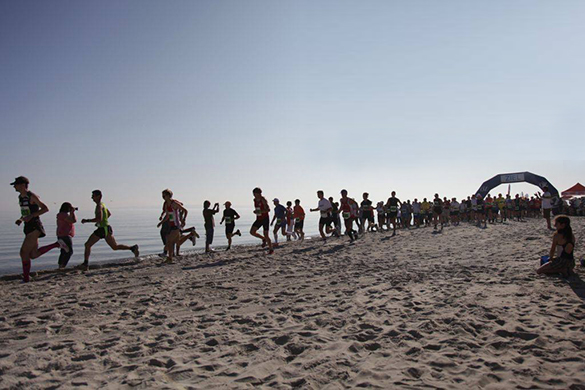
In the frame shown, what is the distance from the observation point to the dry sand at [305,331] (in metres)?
2.61

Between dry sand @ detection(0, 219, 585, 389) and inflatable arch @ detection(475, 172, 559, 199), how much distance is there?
27311mm

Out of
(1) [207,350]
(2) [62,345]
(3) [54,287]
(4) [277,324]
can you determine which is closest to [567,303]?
(4) [277,324]

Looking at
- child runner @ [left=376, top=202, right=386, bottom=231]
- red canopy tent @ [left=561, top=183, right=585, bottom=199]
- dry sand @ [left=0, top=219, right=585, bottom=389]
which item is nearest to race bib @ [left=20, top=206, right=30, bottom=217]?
dry sand @ [left=0, top=219, right=585, bottom=389]

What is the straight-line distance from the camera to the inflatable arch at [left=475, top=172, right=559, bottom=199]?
27.7 metres

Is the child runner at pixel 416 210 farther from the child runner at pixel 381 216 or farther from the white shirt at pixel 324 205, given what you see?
the white shirt at pixel 324 205

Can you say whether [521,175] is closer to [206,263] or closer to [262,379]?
[206,263]

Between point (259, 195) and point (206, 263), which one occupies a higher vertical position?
point (259, 195)

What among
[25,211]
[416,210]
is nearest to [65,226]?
[25,211]

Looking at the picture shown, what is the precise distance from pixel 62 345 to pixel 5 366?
0.52m

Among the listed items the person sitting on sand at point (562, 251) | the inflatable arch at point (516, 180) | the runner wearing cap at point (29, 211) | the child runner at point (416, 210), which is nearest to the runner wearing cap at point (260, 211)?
the runner wearing cap at point (29, 211)

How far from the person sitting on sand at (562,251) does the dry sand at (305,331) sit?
0.24 metres

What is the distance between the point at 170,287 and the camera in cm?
594

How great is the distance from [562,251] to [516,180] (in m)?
28.8

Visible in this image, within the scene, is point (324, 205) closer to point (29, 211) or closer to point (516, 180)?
point (29, 211)
